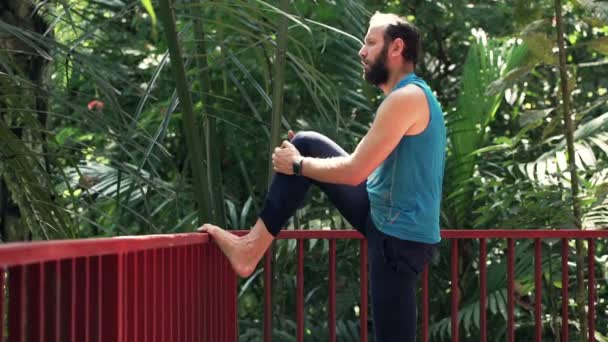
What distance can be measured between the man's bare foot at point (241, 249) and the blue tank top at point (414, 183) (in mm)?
450

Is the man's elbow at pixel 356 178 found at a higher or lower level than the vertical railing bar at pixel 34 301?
higher

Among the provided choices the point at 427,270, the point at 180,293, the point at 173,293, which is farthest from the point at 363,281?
the point at 173,293

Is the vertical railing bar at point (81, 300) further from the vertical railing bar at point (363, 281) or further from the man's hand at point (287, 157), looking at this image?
the vertical railing bar at point (363, 281)

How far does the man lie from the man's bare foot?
51 millimetres

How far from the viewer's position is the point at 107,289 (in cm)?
241

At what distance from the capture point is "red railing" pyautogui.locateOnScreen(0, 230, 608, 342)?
6.36ft

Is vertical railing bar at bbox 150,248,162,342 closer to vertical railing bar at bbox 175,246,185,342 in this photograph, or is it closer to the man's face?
vertical railing bar at bbox 175,246,185,342

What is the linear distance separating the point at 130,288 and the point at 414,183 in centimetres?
125

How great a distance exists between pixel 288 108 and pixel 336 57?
0.67m

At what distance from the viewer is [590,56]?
10.3m

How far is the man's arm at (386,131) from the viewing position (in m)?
3.46

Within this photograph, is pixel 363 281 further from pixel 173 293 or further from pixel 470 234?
pixel 173 293

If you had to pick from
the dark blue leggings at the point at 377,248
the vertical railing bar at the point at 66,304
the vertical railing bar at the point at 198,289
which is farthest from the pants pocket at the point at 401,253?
the vertical railing bar at the point at 66,304

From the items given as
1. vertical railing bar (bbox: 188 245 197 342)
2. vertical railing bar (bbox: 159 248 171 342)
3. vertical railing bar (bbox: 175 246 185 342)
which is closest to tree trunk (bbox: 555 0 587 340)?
vertical railing bar (bbox: 188 245 197 342)
